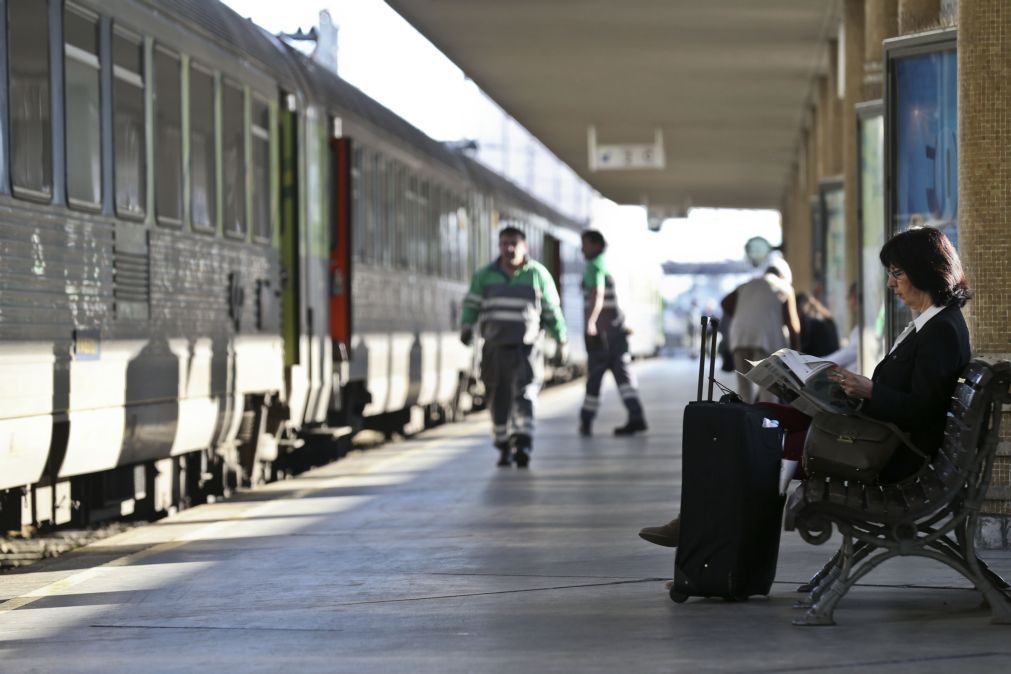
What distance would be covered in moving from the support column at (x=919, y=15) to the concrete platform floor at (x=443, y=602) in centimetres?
308

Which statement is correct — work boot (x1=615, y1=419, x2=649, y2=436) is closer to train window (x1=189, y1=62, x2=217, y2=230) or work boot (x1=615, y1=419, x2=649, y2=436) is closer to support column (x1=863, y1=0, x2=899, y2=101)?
A: support column (x1=863, y1=0, x2=899, y2=101)

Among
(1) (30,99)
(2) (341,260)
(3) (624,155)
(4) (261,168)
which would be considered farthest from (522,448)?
(3) (624,155)

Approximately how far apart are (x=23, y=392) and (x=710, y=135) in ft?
93.8

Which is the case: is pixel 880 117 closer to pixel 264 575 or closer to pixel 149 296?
pixel 149 296

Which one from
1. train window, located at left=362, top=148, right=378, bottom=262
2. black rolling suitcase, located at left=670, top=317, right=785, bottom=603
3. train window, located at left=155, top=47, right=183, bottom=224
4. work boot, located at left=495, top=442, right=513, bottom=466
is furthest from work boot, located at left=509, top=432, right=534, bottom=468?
black rolling suitcase, located at left=670, top=317, right=785, bottom=603

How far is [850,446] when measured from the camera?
21.1ft

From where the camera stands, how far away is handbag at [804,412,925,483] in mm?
6418

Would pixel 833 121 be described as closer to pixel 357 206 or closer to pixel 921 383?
pixel 357 206

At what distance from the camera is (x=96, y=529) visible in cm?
1171

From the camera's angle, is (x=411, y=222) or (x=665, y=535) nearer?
(x=665, y=535)

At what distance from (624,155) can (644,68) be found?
8.50 metres

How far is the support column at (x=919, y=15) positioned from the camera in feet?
36.3

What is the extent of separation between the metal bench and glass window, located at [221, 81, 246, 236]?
7148 mm

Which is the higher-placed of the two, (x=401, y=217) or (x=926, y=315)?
(x=401, y=217)
